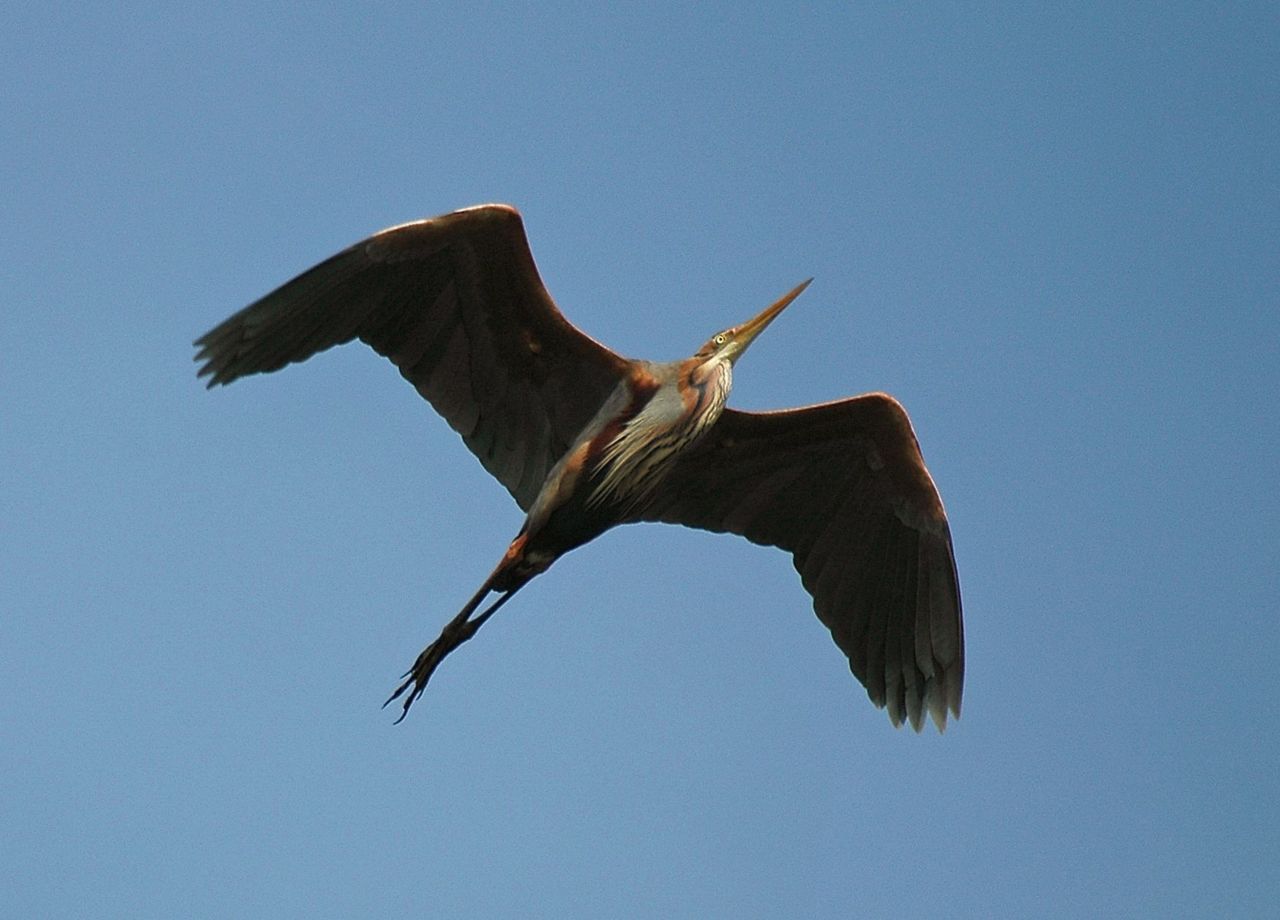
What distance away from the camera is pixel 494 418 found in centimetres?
1071

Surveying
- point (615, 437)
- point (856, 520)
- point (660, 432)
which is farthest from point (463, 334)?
point (856, 520)

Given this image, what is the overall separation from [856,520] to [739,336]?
162 cm

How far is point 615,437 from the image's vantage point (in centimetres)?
1011

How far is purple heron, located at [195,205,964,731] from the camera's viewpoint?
992cm

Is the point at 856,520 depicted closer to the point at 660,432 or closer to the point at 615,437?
the point at 660,432

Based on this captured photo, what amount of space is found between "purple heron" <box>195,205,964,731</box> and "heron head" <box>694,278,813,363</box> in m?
0.01

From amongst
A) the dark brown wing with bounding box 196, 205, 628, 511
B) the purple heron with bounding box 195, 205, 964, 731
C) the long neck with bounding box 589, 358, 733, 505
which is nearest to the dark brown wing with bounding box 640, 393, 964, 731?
the purple heron with bounding box 195, 205, 964, 731

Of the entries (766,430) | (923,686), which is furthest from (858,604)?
(766,430)

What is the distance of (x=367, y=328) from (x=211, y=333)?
0.91m

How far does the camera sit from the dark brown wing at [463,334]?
9.86 m

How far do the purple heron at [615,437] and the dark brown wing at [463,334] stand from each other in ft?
0.03

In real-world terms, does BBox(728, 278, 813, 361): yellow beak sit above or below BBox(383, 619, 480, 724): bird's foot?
above

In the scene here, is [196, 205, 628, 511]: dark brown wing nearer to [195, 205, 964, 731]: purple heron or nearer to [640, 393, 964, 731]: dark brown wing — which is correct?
[195, 205, 964, 731]: purple heron

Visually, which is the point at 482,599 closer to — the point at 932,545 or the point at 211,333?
the point at 211,333
